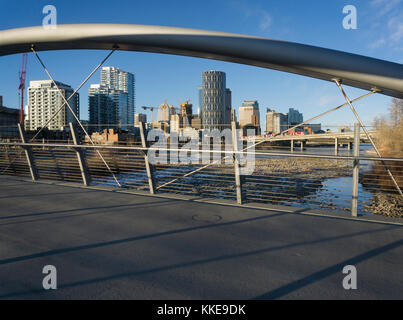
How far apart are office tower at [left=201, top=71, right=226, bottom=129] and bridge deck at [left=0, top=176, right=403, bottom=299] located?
571 ft

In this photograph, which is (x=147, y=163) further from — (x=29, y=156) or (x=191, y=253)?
(x=29, y=156)

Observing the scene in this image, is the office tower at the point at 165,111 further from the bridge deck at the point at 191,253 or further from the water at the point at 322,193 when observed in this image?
the bridge deck at the point at 191,253

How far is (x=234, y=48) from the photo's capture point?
5.32m

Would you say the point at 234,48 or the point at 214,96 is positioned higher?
the point at 214,96

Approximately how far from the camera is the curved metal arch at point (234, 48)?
4742 millimetres

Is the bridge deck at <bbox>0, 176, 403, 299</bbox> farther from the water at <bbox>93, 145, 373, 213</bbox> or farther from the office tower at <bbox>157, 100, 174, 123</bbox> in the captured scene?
the office tower at <bbox>157, 100, 174, 123</bbox>

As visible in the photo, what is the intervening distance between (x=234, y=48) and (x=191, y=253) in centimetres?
409

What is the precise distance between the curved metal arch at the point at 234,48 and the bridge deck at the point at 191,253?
259cm

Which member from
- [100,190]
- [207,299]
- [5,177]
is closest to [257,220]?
[207,299]

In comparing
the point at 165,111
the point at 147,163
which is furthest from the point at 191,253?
the point at 165,111

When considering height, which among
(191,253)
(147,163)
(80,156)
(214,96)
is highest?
(214,96)

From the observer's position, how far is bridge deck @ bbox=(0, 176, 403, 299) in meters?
2.25
